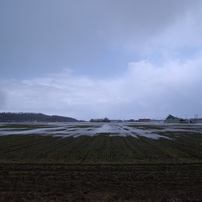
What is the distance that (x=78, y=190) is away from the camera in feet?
29.3

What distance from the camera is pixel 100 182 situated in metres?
10.1

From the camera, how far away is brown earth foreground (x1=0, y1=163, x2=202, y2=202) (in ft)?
27.1

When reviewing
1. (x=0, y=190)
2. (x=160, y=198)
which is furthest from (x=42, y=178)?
(x=160, y=198)

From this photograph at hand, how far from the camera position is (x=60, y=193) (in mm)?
8562

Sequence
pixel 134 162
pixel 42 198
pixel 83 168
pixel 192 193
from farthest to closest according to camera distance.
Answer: pixel 134 162
pixel 83 168
pixel 192 193
pixel 42 198

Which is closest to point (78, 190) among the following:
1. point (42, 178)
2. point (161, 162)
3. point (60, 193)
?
point (60, 193)

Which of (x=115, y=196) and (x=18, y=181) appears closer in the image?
(x=115, y=196)

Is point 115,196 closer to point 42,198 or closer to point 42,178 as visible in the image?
point 42,198

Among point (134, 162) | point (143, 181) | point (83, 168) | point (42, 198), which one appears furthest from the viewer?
point (134, 162)

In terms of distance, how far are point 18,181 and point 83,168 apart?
376 centimetres

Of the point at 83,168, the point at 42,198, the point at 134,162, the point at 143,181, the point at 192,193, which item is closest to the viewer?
the point at 42,198

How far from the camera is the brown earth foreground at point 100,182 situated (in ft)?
27.1

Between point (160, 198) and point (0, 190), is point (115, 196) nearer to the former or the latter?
point (160, 198)

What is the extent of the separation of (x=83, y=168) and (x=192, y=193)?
239 inches
